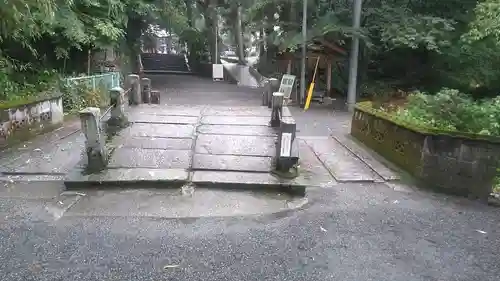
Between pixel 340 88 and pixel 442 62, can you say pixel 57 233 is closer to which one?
pixel 442 62

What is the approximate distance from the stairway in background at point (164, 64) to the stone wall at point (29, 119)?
23.6m

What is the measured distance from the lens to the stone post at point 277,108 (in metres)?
8.60

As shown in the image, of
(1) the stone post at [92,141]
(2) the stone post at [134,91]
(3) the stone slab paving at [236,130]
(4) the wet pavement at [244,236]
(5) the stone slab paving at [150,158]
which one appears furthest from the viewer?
(2) the stone post at [134,91]

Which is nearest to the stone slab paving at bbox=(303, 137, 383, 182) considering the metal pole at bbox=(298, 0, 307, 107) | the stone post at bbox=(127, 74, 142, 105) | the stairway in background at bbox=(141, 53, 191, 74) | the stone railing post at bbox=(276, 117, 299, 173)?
the stone railing post at bbox=(276, 117, 299, 173)

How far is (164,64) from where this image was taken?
35.5 meters

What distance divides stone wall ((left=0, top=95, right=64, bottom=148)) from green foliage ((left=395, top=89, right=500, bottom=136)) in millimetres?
7346

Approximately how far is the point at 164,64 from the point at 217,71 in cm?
906

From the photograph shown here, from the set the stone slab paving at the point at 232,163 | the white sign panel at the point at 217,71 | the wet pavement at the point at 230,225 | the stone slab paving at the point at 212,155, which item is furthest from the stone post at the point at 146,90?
the white sign panel at the point at 217,71

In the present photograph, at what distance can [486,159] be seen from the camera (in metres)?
5.89

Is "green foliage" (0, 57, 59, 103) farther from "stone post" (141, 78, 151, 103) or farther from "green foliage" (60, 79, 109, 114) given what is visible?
"stone post" (141, 78, 151, 103)

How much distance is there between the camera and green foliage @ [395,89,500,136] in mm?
6957

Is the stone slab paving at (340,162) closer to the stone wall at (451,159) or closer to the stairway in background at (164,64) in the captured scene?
the stone wall at (451,159)

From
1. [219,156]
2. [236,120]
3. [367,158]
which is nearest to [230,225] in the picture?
[219,156]

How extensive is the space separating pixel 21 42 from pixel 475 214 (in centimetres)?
1103
